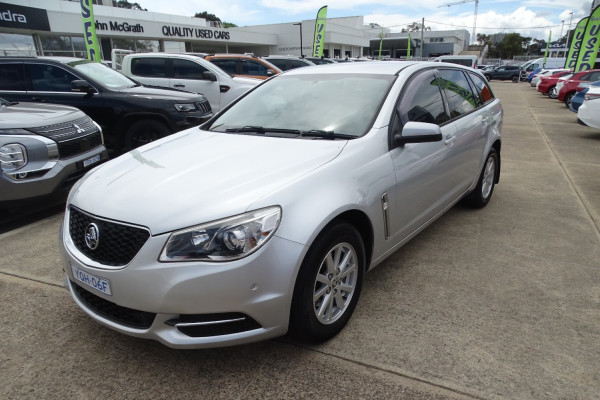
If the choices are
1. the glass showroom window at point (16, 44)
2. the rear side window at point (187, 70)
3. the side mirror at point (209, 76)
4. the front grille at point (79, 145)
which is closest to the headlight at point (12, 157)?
the front grille at point (79, 145)

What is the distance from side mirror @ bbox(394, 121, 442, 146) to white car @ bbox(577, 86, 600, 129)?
26.7 feet

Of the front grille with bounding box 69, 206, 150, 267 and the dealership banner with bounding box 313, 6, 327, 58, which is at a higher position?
the dealership banner with bounding box 313, 6, 327, 58

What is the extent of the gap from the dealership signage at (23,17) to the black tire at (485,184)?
79.2ft

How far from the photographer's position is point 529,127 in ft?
37.1

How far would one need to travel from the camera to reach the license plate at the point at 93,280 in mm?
2145

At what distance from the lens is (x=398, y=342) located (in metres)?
2.52

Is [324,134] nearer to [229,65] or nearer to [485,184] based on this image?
[485,184]

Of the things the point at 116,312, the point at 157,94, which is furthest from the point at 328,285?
the point at 157,94

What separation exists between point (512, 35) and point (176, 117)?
4267 inches

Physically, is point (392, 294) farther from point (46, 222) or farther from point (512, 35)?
point (512, 35)

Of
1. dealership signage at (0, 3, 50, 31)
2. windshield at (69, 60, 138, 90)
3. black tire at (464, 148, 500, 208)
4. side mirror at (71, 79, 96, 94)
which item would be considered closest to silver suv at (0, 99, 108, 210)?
side mirror at (71, 79, 96, 94)

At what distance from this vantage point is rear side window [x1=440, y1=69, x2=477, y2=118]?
3.94m

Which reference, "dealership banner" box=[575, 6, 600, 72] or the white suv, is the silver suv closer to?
the white suv

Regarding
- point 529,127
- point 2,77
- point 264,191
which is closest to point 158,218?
point 264,191
